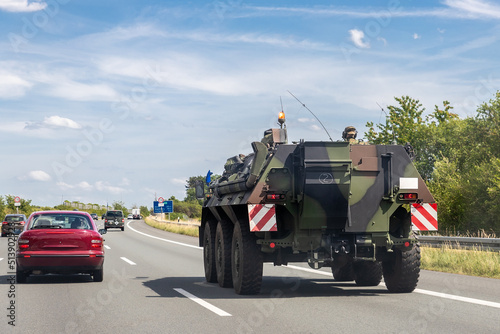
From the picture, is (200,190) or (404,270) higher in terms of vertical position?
(200,190)

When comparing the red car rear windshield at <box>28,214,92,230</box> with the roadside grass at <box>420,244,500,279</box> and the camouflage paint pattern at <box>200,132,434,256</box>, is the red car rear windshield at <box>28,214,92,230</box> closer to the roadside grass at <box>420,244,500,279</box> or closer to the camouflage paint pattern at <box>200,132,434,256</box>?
the camouflage paint pattern at <box>200,132,434,256</box>

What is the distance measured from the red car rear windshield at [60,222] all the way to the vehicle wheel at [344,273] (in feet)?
16.9

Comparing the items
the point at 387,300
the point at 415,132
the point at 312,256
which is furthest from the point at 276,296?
the point at 415,132

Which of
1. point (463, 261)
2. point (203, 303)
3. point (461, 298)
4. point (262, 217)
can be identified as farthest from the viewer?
point (463, 261)

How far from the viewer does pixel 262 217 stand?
10117 millimetres

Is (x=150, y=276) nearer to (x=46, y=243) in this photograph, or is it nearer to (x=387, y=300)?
(x=46, y=243)

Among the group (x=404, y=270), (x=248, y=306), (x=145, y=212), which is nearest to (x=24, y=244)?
(x=248, y=306)

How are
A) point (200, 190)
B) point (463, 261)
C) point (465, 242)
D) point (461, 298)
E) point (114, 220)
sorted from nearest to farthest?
point (461, 298), point (200, 190), point (463, 261), point (465, 242), point (114, 220)

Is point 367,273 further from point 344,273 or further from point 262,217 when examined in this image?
point 262,217

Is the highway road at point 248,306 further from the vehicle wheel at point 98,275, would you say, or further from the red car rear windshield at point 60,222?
the red car rear windshield at point 60,222

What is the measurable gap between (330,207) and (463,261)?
6.90 m

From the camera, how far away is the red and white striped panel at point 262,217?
10.1 metres

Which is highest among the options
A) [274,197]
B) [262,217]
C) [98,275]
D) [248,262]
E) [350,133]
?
[350,133]

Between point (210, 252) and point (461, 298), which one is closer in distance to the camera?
point (461, 298)
